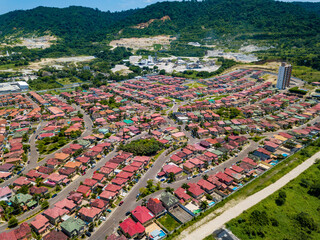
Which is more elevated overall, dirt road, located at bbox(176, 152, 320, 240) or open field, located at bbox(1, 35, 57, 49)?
open field, located at bbox(1, 35, 57, 49)

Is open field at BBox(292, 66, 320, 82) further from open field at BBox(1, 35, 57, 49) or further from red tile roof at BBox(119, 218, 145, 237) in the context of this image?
open field at BBox(1, 35, 57, 49)

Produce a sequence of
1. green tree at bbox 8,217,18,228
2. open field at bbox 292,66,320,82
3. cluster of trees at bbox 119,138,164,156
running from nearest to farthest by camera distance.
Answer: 1. green tree at bbox 8,217,18,228
2. cluster of trees at bbox 119,138,164,156
3. open field at bbox 292,66,320,82

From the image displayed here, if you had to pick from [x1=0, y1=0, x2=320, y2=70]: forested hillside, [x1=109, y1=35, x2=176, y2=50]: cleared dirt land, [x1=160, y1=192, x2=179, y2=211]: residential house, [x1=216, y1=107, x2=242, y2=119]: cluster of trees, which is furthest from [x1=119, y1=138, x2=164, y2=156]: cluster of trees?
[x1=109, y1=35, x2=176, y2=50]: cleared dirt land

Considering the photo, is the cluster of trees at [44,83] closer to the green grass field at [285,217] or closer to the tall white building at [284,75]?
the tall white building at [284,75]

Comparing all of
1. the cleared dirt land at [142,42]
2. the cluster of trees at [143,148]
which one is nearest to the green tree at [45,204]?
the cluster of trees at [143,148]

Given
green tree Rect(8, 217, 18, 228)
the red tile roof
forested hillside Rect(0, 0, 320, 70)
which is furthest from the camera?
forested hillside Rect(0, 0, 320, 70)

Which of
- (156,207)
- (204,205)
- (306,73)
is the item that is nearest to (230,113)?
(204,205)

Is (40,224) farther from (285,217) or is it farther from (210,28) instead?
(210,28)

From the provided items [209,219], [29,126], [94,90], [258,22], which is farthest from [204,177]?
[258,22]
